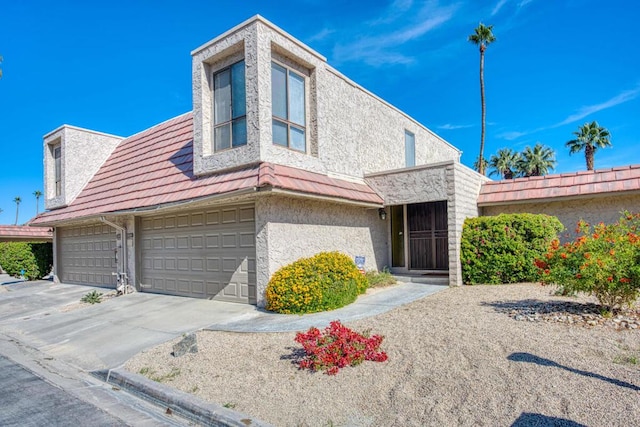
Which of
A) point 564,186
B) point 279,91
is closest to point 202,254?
point 279,91

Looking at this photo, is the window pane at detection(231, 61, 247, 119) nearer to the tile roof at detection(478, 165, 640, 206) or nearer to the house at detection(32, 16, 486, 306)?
the house at detection(32, 16, 486, 306)

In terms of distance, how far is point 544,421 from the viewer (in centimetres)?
350

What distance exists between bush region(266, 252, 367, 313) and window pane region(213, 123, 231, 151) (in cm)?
379

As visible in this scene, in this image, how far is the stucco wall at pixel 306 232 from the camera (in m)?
9.24

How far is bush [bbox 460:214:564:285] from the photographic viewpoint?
10.9 m

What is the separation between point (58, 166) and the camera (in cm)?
1753

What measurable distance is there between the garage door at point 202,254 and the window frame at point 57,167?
7.22 meters

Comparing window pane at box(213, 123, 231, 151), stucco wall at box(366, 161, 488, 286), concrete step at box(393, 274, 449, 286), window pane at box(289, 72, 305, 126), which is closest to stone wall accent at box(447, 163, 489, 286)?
stucco wall at box(366, 161, 488, 286)

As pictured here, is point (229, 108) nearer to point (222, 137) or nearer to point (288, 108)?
point (222, 137)

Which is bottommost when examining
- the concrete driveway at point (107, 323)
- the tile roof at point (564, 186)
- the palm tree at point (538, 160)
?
the concrete driveway at point (107, 323)

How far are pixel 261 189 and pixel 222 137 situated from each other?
2.88m

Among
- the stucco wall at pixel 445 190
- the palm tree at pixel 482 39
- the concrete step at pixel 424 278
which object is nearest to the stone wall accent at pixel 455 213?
the stucco wall at pixel 445 190

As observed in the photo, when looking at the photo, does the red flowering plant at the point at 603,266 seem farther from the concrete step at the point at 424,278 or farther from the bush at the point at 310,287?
the concrete step at the point at 424,278

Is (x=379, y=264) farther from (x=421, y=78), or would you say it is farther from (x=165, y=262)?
(x=421, y=78)
